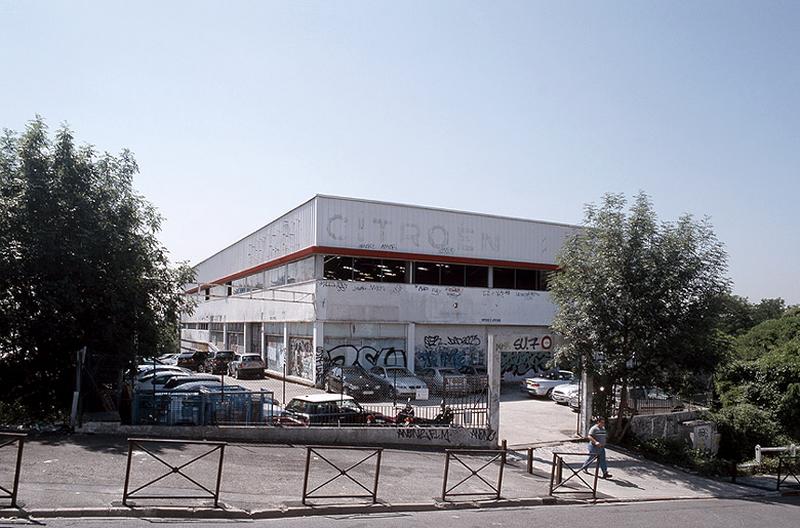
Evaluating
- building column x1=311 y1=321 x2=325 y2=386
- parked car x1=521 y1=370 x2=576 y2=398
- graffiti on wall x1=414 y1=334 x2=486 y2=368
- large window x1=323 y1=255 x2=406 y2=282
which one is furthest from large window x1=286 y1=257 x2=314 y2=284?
parked car x1=521 y1=370 x2=576 y2=398

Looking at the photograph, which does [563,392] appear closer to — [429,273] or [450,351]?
[450,351]

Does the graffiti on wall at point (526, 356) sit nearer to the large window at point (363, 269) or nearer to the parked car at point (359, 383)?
the large window at point (363, 269)

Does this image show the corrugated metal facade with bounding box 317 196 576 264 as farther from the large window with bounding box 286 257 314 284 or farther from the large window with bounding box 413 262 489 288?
the large window with bounding box 286 257 314 284

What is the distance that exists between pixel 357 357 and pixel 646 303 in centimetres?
1718

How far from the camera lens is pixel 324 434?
17141 mm

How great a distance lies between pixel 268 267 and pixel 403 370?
14.7 m

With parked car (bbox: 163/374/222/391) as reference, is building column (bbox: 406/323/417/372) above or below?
above

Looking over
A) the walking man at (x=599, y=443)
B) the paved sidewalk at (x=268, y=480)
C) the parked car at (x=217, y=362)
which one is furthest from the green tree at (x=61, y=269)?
the parked car at (x=217, y=362)

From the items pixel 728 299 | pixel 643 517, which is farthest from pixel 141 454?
pixel 728 299

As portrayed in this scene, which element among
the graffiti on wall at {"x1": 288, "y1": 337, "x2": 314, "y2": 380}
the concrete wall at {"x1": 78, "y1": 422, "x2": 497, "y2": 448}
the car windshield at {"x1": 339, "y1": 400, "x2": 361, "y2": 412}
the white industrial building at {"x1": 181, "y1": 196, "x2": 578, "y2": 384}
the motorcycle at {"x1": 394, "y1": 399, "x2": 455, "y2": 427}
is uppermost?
the white industrial building at {"x1": 181, "y1": 196, "x2": 578, "y2": 384}

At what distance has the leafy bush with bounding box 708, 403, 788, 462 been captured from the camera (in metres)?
24.4

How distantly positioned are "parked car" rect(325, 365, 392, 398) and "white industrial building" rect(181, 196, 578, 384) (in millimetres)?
3006

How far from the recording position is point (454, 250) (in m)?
35.0

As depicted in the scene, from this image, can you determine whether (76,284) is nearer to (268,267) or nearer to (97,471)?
(97,471)
